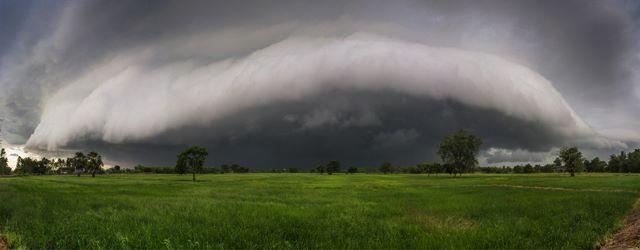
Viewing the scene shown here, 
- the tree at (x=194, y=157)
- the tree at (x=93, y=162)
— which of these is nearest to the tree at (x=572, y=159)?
the tree at (x=194, y=157)

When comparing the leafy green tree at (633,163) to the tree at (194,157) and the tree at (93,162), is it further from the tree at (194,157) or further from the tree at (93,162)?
the tree at (93,162)

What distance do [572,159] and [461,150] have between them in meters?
35.6

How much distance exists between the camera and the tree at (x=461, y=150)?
401ft

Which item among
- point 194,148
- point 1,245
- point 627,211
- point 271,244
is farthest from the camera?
point 194,148

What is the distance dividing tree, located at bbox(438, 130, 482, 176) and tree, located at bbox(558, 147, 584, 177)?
93.5 feet

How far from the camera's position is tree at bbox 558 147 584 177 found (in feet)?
404

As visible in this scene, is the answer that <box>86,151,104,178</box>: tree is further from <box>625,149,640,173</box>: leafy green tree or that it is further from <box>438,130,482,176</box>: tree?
<box>625,149,640,173</box>: leafy green tree

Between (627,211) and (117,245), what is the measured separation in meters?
24.9

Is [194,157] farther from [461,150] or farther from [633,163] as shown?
[633,163]

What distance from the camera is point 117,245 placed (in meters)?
13.2

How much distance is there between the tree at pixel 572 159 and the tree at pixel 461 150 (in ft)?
93.5

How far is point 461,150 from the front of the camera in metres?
122

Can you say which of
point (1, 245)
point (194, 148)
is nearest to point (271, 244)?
point (1, 245)

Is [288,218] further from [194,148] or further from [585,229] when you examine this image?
[194,148]
